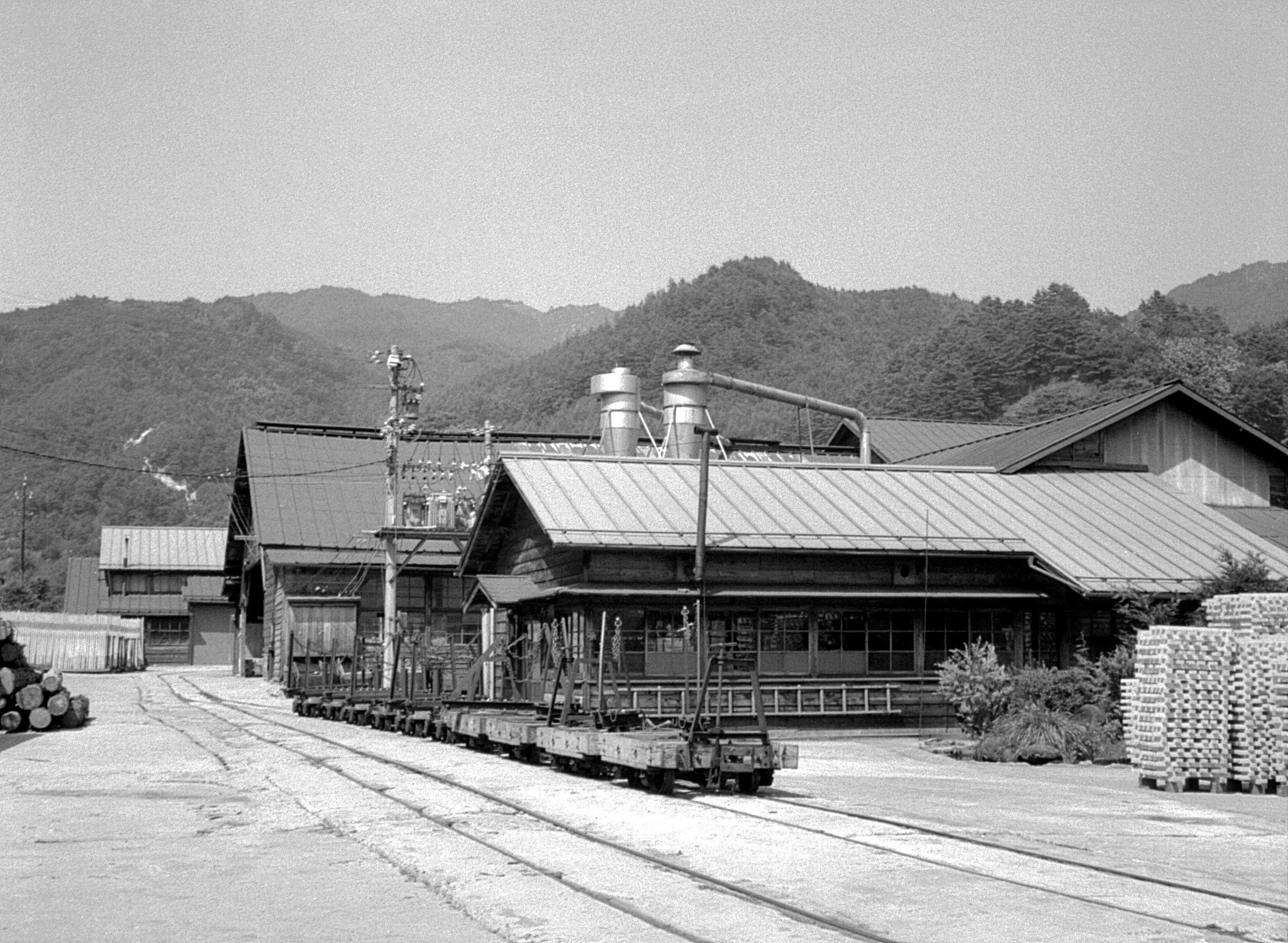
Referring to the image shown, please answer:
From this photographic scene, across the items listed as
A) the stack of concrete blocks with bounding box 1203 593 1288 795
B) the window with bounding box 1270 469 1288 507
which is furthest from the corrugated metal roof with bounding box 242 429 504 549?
the stack of concrete blocks with bounding box 1203 593 1288 795

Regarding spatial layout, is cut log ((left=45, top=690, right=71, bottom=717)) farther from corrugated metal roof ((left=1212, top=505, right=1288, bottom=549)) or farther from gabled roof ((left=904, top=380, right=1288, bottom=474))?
corrugated metal roof ((left=1212, top=505, right=1288, bottom=549))

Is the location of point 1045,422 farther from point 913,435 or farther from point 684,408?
point 684,408

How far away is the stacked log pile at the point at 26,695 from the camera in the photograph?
30.1 m

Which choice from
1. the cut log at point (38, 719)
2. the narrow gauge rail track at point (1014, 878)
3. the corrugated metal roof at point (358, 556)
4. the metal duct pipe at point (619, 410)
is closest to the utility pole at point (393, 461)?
the metal duct pipe at point (619, 410)

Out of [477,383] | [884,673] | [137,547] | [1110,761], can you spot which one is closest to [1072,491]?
[884,673]

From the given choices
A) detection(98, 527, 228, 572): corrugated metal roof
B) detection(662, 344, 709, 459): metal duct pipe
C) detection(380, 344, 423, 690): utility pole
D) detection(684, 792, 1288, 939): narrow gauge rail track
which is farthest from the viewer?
detection(98, 527, 228, 572): corrugated metal roof

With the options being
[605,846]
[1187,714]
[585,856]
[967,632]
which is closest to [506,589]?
[967,632]

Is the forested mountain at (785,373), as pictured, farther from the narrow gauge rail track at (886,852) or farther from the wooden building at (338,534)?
the narrow gauge rail track at (886,852)

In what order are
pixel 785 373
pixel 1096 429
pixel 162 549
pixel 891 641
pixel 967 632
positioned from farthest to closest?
pixel 785 373, pixel 162 549, pixel 1096 429, pixel 967 632, pixel 891 641

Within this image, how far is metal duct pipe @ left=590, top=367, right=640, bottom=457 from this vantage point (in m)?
45.2

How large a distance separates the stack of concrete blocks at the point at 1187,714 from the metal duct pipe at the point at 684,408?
23.0 metres

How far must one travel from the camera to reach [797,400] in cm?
4953

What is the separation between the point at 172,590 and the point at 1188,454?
64906 mm

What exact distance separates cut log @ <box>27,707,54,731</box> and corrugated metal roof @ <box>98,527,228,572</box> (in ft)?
189
